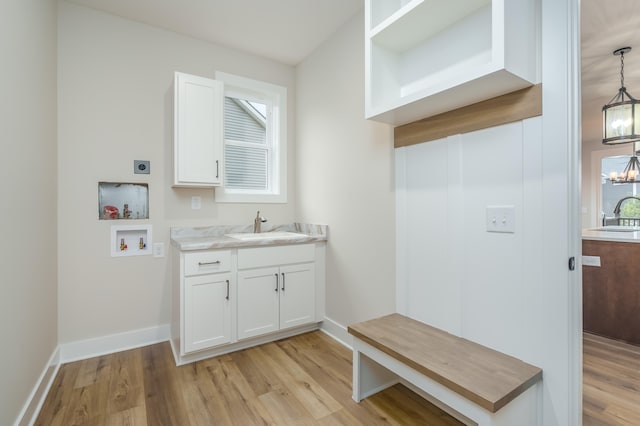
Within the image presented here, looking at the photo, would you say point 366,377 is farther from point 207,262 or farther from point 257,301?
point 207,262

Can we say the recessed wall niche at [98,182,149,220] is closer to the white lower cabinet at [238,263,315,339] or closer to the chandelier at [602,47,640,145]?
the white lower cabinet at [238,263,315,339]

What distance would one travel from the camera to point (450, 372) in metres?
1.31

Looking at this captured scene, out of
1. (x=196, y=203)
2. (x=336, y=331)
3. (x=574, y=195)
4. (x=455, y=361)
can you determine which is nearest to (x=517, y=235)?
(x=574, y=195)

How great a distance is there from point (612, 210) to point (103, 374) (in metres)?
7.81

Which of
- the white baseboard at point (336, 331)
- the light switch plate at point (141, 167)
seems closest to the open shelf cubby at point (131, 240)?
the light switch plate at point (141, 167)

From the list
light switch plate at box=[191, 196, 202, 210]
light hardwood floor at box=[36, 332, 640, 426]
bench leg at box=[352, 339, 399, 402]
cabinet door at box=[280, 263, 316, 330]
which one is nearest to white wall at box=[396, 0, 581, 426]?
bench leg at box=[352, 339, 399, 402]

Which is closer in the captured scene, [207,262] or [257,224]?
[207,262]

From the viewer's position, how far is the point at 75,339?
232 cm

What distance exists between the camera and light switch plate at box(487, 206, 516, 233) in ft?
4.82

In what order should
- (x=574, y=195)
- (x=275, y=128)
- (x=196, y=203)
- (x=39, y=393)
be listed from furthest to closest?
(x=275, y=128) → (x=196, y=203) → (x=39, y=393) → (x=574, y=195)

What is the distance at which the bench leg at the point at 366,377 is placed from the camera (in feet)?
5.92

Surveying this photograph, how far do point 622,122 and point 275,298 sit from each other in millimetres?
3274

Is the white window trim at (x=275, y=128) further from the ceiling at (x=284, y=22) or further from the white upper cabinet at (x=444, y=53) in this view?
the white upper cabinet at (x=444, y=53)

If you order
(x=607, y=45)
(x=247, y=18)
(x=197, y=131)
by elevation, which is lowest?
(x=197, y=131)
